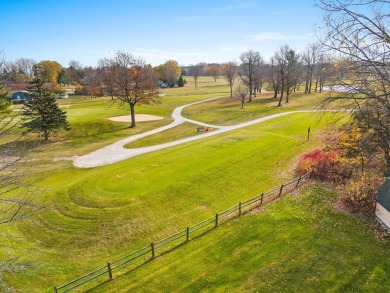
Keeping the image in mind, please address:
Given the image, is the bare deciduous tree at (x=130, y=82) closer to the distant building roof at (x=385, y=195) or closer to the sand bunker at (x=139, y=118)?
the sand bunker at (x=139, y=118)

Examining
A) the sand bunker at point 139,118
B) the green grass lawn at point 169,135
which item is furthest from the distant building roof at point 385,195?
the sand bunker at point 139,118

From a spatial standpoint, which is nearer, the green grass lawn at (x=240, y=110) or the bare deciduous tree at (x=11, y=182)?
the bare deciduous tree at (x=11, y=182)

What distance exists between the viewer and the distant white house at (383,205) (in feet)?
61.8

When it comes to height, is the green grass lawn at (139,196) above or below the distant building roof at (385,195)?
below

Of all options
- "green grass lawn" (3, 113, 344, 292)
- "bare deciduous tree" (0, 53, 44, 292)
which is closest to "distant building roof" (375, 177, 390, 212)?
"green grass lawn" (3, 113, 344, 292)

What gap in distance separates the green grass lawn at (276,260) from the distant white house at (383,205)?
2.59 feet

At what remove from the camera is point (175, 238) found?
20516 mm

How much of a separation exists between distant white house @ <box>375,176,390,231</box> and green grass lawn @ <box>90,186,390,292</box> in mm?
790

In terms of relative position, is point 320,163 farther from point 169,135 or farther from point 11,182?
point 11,182

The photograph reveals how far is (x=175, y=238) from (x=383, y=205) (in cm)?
1458

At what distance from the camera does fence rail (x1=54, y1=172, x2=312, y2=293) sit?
16594 millimetres

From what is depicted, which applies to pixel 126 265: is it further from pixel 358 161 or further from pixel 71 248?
pixel 358 161

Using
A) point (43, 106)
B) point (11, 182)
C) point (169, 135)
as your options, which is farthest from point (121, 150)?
point (11, 182)

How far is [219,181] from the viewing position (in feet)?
96.6
